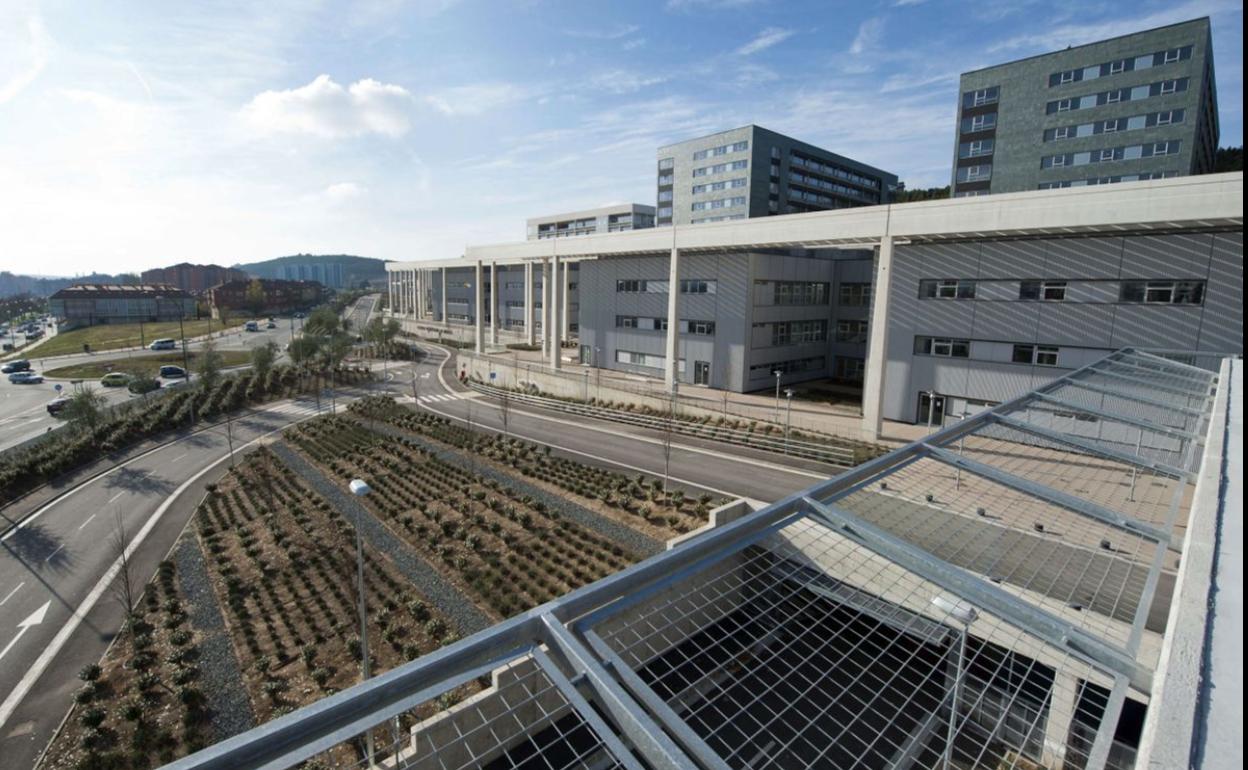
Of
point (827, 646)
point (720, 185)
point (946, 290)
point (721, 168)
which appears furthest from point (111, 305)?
point (827, 646)

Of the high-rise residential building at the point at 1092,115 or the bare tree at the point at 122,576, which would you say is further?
the high-rise residential building at the point at 1092,115

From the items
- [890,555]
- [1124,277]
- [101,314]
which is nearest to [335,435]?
[890,555]

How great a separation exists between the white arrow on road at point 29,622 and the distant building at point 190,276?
170019 mm

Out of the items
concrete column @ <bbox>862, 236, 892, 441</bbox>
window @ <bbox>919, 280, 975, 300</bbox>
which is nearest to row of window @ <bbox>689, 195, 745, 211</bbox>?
window @ <bbox>919, 280, 975, 300</bbox>

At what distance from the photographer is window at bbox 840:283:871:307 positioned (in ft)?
128

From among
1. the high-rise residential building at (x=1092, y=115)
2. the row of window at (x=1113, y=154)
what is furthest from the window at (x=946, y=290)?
the row of window at (x=1113, y=154)

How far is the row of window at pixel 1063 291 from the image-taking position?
21.2 meters

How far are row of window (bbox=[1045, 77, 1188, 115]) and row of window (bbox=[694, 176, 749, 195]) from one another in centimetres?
2807

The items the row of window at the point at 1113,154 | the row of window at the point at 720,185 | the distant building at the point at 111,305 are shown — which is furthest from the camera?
the distant building at the point at 111,305

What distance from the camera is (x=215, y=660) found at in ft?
40.6

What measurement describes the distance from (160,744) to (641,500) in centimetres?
1314

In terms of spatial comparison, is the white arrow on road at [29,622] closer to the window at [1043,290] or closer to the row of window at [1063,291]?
the row of window at [1063,291]

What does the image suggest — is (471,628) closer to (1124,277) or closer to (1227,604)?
(1227,604)

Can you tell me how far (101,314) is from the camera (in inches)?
3735
